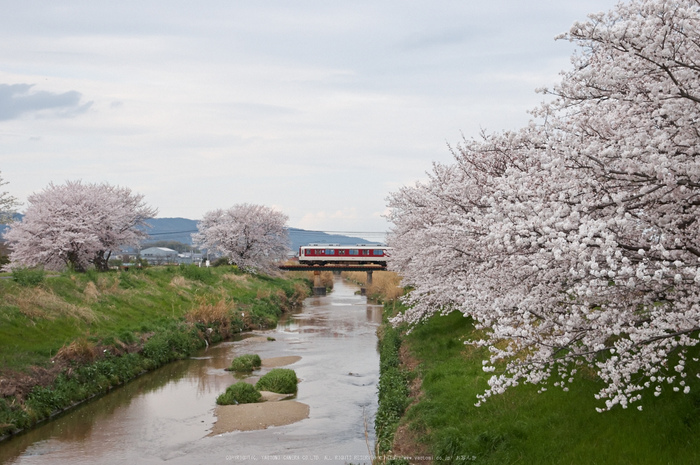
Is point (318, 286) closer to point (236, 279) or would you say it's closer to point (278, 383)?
point (236, 279)

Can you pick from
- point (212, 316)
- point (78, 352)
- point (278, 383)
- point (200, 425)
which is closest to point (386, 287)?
point (212, 316)

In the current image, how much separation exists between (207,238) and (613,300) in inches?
2439

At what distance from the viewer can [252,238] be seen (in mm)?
64625

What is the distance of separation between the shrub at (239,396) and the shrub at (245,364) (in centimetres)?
445

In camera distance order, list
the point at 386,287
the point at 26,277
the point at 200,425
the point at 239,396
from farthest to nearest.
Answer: the point at 386,287
the point at 26,277
the point at 239,396
the point at 200,425

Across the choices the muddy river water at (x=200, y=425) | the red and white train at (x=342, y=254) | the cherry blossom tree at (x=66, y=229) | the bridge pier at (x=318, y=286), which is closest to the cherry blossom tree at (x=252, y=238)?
the bridge pier at (x=318, y=286)

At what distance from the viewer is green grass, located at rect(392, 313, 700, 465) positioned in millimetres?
8375

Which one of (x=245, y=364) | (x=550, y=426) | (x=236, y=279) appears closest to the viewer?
(x=550, y=426)

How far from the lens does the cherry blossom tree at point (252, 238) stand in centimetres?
6425

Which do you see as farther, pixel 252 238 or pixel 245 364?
pixel 252 238

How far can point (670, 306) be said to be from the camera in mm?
7234

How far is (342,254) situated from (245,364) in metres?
54.0

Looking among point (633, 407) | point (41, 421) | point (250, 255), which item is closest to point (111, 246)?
point (250, 255)

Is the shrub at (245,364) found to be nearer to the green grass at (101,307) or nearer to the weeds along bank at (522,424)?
the green grass at (101,307)
